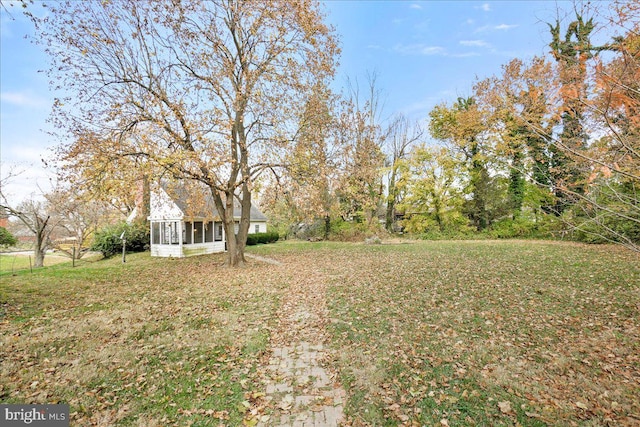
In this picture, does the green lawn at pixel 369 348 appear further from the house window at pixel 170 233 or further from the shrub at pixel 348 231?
the shrub at pixel 348 231

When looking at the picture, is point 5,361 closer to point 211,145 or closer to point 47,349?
point 47,349

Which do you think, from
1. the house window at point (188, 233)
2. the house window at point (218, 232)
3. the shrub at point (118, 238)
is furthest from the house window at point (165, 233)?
the house window at point (218, 232)

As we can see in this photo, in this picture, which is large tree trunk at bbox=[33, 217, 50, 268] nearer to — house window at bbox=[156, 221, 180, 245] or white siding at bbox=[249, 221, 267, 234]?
house window at bbox=[156, 221, 180, 245]

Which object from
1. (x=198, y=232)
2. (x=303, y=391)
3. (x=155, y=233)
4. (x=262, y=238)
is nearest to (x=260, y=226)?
(x=262, y=238)

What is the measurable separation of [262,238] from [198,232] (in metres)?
7.02

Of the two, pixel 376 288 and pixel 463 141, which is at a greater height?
pixel 463 141

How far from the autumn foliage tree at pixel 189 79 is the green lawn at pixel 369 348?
427cm

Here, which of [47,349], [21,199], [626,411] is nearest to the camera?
[626,411]

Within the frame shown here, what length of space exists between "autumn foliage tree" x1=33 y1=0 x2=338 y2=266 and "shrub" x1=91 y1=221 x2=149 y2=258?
1008cm

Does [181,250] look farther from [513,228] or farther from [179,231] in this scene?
[513,228]

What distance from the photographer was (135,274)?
1091 cm

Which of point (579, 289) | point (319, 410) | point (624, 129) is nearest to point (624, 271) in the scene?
point (579, 289)

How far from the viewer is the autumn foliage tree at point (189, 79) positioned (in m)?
8.91

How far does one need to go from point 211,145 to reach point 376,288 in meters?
6.85
